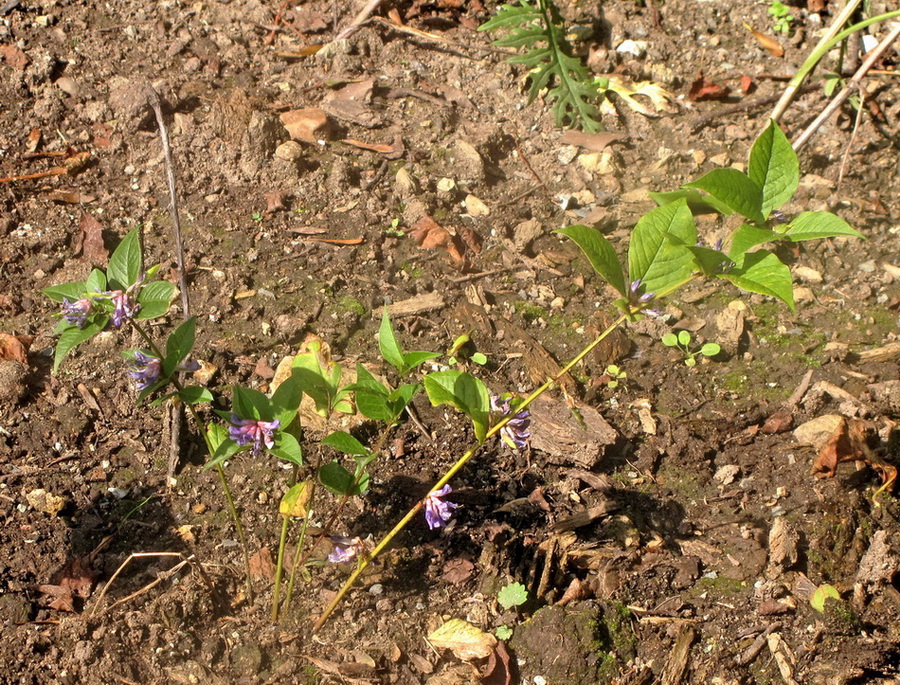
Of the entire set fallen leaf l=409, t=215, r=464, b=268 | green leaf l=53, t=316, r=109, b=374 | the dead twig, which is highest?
green leaf l=53, t=316, r=109, b=374

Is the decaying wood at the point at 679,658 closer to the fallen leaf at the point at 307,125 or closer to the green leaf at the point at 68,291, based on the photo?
the green leaf at the point at 68,291

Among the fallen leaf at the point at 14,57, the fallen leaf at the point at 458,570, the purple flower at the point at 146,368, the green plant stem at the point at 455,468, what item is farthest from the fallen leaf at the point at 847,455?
the fallen leaf at the point at 14,57

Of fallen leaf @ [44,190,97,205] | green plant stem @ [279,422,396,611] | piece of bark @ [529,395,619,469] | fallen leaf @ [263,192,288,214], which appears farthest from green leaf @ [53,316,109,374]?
fallen leaf @ [44,190,97,205]

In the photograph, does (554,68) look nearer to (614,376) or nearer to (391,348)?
(614,376)

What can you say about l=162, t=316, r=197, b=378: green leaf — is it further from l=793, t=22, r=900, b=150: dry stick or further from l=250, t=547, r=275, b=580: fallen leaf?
l=793, t=22, r=900, b=150: dry stick

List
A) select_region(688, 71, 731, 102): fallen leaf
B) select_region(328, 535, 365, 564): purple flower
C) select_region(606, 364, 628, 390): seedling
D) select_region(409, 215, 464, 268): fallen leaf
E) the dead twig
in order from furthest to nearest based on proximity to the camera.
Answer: select_region(688, 71, 731, 102): fallen leaf < select_region(409, 215, 464, 268): fallen leaf < select_region(606, 364, 628, 390): seedling < the dead twig < select_region(328, 535, 365, 564): purple flower

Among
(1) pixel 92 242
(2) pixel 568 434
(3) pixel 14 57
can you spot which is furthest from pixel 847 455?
(3) pixel 14 57
